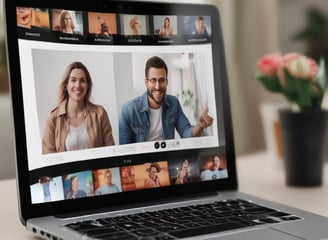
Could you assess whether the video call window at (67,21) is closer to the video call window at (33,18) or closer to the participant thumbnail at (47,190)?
the video call window at (33,18)

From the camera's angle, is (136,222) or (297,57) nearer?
(136,222)

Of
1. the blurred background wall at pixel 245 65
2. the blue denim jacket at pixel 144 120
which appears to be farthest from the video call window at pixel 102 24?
the blurred background wall at pixel 245 65

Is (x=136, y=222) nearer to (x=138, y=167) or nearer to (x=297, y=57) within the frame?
(x=138, y=167)

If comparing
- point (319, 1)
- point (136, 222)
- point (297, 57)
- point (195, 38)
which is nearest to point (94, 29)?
point (195, 38)

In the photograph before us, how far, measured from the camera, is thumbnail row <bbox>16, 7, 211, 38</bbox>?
89 centimetres

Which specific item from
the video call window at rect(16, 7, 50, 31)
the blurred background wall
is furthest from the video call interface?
the blurred background wall

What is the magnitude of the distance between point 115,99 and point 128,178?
0.38ft

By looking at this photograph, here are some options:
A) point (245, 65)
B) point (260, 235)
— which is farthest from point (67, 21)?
point (245, 65)

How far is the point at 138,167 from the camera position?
0.95m

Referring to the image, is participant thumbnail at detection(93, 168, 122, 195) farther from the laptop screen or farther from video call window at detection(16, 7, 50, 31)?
video call window at detection(16, 7, 50, 31)

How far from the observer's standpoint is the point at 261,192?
45.0 inches

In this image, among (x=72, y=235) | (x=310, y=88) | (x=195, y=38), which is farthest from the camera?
(x=310, y=88)

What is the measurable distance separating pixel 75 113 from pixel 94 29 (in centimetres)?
13

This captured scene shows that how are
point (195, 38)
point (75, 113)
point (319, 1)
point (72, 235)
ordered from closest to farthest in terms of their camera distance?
point (72, 235), point (75, 113), point (195, 38), point (319, 1)
